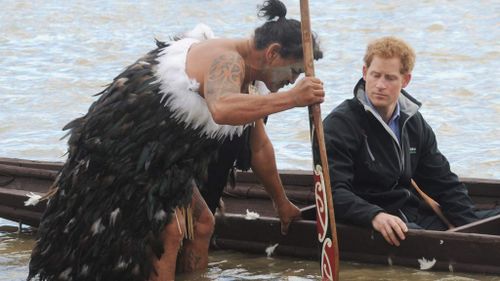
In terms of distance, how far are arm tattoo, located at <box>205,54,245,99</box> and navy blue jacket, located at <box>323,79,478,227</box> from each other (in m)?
0.99

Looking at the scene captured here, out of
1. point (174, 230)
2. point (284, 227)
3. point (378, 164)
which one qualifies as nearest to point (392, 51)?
point (378, 164)

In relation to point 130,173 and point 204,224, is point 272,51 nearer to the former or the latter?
point 130,173

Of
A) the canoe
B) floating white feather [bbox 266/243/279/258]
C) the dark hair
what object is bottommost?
floating white feather [bbox 266/243/279/258]

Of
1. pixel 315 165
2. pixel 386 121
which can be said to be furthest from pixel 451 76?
pixel 315 165

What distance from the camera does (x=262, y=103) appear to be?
18.2 ft

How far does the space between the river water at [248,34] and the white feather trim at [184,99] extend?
0.97 meters

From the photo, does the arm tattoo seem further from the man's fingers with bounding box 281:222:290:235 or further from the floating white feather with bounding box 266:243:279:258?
the floating white feather with bounding box 266:243:279:258

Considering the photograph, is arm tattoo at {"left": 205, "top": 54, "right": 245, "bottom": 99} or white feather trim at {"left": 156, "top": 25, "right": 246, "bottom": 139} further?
white feather trim at {"left": 156, "top": 25, "right": 246, "bottom": 139}

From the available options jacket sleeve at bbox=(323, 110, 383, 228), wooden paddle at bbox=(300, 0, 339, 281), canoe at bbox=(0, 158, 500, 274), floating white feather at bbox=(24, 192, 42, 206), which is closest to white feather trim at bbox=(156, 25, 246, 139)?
wooden paddle at bbox=(300, 0, 339, 281)

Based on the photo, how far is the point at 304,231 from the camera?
22.4 ft

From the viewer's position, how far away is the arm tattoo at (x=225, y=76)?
566 cm

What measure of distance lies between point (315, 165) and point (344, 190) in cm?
63

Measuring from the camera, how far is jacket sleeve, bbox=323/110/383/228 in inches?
254

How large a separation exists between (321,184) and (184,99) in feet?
2.53
